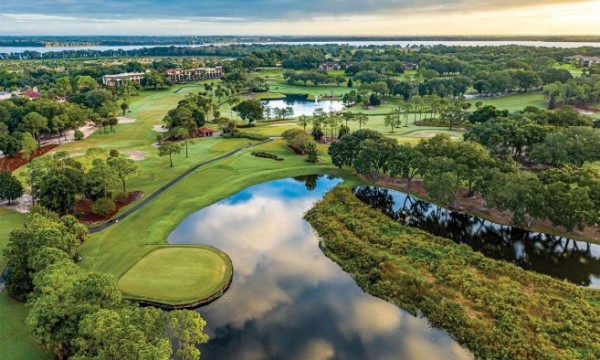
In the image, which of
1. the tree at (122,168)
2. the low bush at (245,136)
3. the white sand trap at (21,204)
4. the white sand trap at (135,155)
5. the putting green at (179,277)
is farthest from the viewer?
the low bush at (245,136)

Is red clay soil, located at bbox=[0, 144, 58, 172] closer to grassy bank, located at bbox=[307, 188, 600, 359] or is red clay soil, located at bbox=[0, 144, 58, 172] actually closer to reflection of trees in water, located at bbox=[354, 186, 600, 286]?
grassy bank, located at bbox=[307, 188, 600, 359]

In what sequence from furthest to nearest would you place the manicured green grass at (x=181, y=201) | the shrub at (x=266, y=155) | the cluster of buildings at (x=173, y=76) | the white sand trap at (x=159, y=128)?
1. the cluster of buildings at (x=173, y=76)
2. the white sand trap at (x=159, y=128)
3. the shrub at (x=266, y=155)
4. the manicured green grass at (x=181, y=201)

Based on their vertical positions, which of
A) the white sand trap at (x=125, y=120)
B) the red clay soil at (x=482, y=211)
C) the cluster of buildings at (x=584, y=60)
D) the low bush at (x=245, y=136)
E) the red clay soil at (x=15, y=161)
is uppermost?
the cluster of buildings at (x=584, y=60)

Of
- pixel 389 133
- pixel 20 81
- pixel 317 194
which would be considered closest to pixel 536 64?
pixel 389 133

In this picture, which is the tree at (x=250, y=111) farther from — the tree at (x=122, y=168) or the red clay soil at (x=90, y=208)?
the tree at (x=122, y=168)

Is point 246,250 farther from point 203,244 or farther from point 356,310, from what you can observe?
point 356,310

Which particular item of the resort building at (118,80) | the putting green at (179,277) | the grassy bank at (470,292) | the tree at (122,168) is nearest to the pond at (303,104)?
the resort building at (118,80)

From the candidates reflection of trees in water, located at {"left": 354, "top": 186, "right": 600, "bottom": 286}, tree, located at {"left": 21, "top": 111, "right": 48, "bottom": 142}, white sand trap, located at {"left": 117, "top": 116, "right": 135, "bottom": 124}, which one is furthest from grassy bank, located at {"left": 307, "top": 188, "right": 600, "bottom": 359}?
white sand trap, located at {"left": 117, "top": 116, "right": 135, "bottom": 124}
